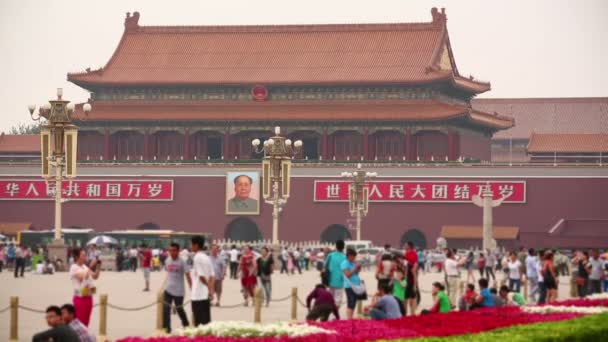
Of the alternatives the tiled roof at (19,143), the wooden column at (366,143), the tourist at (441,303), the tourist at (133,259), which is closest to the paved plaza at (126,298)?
the tourist at (441,303)

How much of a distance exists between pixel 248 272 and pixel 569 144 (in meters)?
43.4

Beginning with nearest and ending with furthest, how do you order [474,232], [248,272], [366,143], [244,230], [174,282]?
[174,282]
[248,272]
[474,232]
[366,143]
[244,230]

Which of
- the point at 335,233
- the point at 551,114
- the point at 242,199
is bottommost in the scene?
the point at 335,233

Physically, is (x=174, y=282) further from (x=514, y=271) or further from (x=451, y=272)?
(x=514, y=271)

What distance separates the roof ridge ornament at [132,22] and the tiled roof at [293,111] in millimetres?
5455

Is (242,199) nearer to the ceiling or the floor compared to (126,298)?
nearer to the ceiling

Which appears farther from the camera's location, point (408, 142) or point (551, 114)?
point (551, 114)

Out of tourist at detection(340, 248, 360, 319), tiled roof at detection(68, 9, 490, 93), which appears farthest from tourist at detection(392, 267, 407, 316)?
tiled roof at detection(68, 9, 490, 93)

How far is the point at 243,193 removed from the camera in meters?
65.6

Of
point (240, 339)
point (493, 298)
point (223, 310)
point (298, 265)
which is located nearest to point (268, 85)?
point (298, 265)

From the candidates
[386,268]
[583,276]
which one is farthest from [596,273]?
[386,268]

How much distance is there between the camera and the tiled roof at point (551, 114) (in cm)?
8312

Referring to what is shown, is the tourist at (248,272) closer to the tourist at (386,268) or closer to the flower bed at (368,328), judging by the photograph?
the tourist at (386,268)

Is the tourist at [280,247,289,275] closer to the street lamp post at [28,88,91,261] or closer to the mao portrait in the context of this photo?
the street lamp post at [28,88,91,261]
